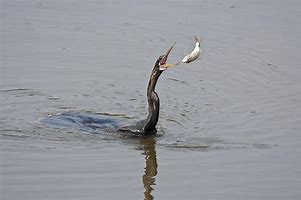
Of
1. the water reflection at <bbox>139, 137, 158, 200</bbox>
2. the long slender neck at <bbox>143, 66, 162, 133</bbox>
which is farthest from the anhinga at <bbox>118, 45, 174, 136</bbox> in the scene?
the water reflection at <bbox>139, 137, 158, 200</bbox>

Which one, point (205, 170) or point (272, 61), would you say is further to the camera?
point (272, 61)

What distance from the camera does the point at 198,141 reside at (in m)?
9.59

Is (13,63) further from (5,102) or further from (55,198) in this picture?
(55,198)

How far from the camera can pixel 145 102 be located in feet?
37.9

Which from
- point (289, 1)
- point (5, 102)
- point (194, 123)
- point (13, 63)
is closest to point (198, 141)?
point (194, 123)

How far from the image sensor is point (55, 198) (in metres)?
7.24

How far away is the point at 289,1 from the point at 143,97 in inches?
296

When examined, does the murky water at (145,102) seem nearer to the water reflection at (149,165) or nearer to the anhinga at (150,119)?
the water reflection at (149,165)

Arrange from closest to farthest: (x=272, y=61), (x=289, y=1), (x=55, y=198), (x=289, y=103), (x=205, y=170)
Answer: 1. (x=55, y=198)
2. (x=205, y=170)
3. (x=289, y=103)
4. (x=272, y=61)
5. (x=289, y=1)

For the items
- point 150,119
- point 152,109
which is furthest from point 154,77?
point 150,119

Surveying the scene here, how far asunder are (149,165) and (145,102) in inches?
118

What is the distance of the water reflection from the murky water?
0.01 meters

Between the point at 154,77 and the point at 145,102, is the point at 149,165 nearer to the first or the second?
the point at 154,77

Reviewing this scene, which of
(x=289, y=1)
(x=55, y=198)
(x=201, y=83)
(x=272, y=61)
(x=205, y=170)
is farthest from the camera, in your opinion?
(x=289, y=1)
